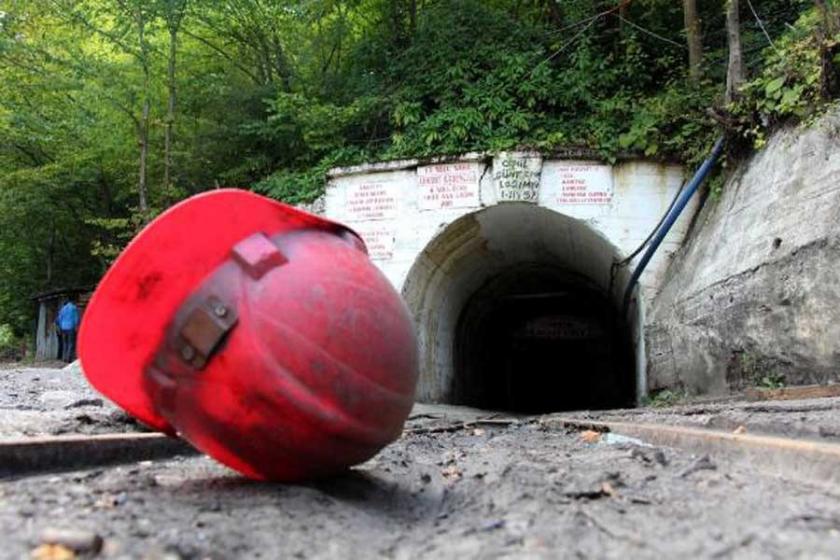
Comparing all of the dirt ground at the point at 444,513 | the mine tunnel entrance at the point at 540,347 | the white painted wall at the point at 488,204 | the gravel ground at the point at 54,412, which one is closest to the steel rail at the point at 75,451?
the dirt ground at the point at 444,513

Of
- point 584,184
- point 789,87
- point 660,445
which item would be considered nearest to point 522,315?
point 584,184

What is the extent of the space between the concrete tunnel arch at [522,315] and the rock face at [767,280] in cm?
236

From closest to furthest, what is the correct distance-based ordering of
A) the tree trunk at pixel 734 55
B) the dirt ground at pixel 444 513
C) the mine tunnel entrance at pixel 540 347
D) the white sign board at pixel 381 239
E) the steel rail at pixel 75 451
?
the dirt ground at pixel 444 513, the steel rail at pixel 75 451, the tree trunk at pixel 734 55, the white sign board at pixel 381 239, the mine tunnel entrance at pixel 540 347

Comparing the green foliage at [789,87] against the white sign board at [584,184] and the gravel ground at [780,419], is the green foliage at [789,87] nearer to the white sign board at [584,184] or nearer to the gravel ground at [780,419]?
the white sign board at [584,184]

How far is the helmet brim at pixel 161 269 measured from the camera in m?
2.42

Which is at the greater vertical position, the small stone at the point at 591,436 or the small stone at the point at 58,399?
the small stone at the point at 58,399

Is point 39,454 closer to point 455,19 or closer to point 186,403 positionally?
point 186,403

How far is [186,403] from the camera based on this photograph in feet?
8.00

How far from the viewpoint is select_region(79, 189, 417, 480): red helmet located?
7.67ft

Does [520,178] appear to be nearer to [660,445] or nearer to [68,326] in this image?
[660,445]

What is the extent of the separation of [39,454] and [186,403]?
42.5 inches

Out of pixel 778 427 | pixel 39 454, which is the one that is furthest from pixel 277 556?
pixel 778 427

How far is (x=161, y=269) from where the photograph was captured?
242cm

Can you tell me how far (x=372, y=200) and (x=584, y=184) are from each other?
3.19m
